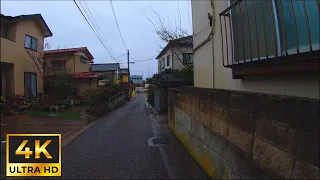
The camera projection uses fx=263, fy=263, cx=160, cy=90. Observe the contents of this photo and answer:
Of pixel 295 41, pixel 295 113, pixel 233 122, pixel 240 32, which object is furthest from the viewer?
pixel 240 32

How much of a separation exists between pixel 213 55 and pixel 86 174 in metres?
3.85

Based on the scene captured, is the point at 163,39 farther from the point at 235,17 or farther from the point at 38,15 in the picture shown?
the point at 235,17

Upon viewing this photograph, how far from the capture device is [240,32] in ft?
13.6

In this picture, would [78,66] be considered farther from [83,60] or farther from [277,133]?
[277,133]

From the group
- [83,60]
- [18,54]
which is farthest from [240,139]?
[83,60]

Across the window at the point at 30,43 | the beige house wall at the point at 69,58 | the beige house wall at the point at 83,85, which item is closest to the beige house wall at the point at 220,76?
the window at the point at 30,43

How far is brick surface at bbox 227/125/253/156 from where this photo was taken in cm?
289

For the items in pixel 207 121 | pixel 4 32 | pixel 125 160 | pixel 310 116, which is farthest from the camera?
pixel 4 32

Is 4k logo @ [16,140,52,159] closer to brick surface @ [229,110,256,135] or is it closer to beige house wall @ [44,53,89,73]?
brick surface @ [229,110,256,135]

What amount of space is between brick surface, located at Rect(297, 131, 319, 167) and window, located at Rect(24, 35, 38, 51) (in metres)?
17.3

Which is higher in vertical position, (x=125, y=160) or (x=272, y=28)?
(x=272, y=28)

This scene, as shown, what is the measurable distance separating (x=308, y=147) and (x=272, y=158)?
0.55 m

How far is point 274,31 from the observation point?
319 cm

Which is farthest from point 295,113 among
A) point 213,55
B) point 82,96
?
point 82,96
